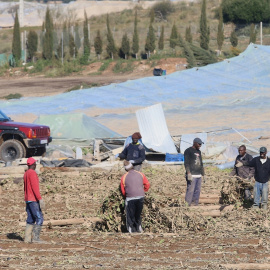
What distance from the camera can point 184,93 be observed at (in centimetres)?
2959

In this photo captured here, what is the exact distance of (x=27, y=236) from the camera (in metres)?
10.1

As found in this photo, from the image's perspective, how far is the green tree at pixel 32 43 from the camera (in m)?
55.7

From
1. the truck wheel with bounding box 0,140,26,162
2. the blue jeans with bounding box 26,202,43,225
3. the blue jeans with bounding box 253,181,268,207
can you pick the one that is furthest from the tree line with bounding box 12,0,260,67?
the blue jeans with bounding box 26,202,43,225

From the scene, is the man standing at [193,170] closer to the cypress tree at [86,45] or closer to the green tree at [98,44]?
the cypress tree at [86,45]

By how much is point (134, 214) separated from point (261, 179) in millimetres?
2739

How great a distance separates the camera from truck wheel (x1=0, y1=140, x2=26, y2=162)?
61.4 feet

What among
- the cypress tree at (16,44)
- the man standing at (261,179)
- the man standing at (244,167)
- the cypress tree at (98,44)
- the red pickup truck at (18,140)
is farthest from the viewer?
the cypress tree at (98,44)

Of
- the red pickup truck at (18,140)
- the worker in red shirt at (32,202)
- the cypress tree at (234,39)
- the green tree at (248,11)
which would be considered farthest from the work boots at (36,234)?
the green tree at (248,11)

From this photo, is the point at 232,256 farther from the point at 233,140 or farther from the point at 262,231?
the point at 233,140

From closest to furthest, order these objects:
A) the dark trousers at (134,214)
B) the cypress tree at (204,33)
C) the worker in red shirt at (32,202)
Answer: the worker in red shirt at (32,202) → the dark trousers at (134,214) → the cypress tree at (204,33)

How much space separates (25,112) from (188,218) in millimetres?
15730

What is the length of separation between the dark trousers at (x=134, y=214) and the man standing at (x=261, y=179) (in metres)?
2.60

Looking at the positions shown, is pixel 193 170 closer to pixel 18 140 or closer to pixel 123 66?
pixel 18 140

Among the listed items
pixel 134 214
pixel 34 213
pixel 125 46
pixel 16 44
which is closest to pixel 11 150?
pixel 134 214
